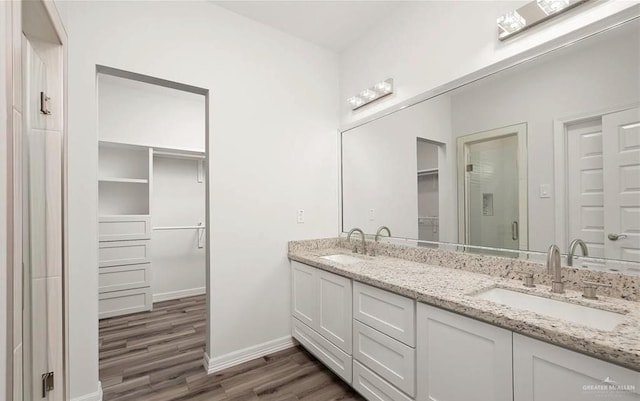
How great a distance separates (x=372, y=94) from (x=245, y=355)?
238 centimetres

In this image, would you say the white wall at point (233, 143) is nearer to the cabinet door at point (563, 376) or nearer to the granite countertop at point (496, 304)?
the granite countertop at point (496, 304)

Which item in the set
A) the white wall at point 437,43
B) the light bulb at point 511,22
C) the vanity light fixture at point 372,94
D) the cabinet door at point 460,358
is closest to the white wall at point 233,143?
the vanity light fixture at point 372,94

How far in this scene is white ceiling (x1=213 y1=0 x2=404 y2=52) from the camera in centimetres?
216

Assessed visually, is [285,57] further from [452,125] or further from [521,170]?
[521,170]

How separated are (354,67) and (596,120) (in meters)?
1.89

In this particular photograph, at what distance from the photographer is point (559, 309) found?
4.03 ft

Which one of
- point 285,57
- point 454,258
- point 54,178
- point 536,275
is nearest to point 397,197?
point 454,258

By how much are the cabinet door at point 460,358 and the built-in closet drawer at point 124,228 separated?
3.22m

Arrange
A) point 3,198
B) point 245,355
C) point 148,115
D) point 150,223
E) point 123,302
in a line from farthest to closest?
point 148,115
point 150,223
point 123,302
point 245,355
point 3,198

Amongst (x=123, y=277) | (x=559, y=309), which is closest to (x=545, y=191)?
(x=559, y=309)

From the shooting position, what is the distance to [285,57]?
2504 millimetres

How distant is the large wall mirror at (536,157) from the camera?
120cm

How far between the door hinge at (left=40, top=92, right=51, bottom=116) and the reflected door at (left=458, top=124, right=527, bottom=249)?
2.18 metres

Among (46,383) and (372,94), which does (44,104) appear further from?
(372,94)
